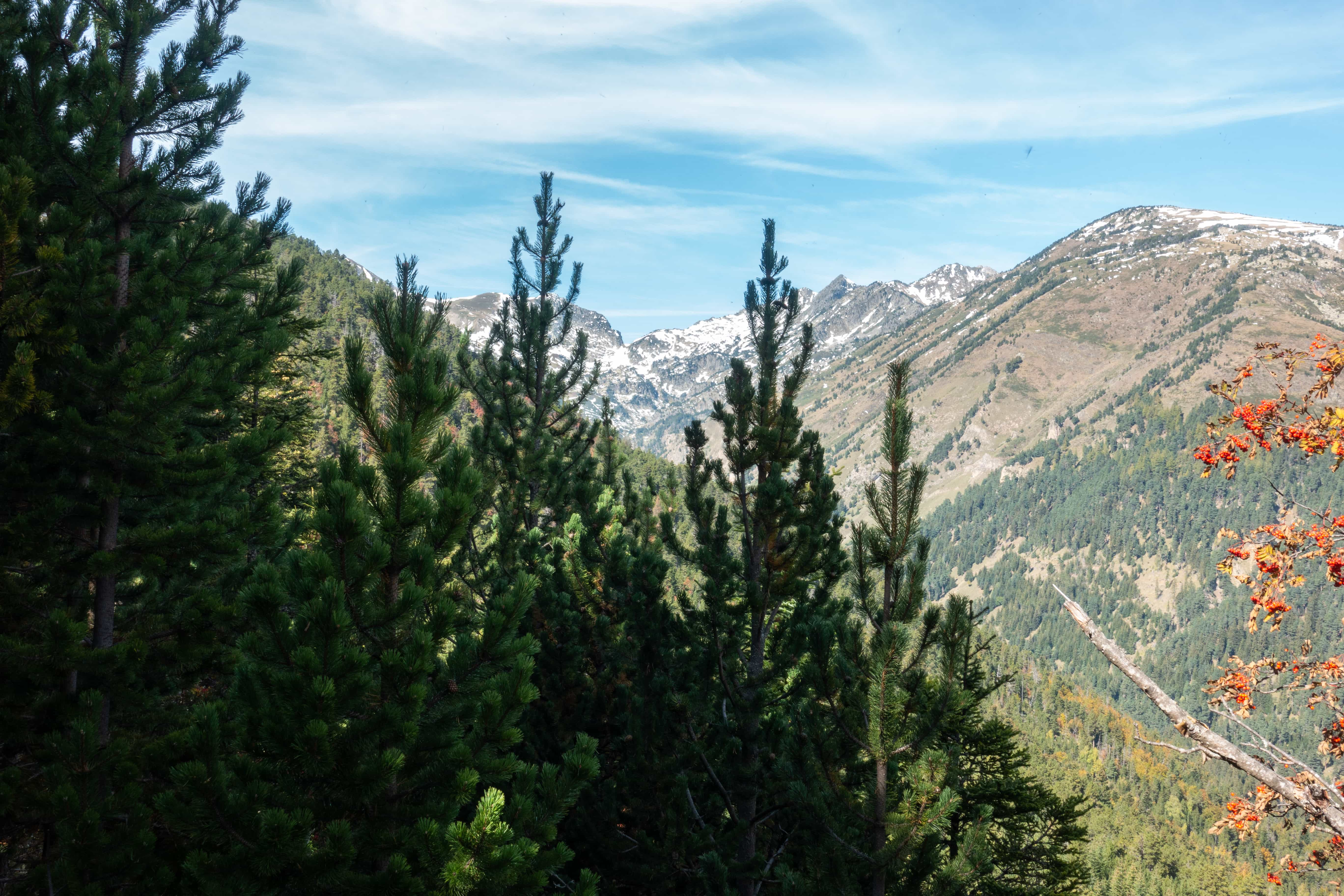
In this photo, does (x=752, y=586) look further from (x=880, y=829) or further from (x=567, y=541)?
(x=567, y=541)

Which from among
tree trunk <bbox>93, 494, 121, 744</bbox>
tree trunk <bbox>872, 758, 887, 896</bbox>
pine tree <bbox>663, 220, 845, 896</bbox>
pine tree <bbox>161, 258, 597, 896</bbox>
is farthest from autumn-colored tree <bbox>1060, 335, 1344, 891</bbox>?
tree trunk <bbox>93, 494, 121, 744</bbox>

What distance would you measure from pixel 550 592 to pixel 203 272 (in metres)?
7.40

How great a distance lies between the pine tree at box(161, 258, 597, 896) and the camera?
434 centimetres

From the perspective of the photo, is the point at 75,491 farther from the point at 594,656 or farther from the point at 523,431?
the point at 523,431

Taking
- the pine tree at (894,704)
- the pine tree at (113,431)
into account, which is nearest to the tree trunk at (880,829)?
the pine tree at (894,704)

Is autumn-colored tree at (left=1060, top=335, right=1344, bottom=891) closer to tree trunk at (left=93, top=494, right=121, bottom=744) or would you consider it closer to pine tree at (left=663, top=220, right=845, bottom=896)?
pine tree at (left=663, top=220, right=845, bottom=896)

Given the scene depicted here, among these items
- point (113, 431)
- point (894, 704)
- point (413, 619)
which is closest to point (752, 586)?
point (894, 704)

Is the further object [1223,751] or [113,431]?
[113,431]

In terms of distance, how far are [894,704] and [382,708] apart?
4166 millimetres

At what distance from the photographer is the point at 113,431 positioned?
22.8 ft

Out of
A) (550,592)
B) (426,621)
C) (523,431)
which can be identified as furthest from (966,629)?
(523,431)

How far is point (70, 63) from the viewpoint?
8164mm

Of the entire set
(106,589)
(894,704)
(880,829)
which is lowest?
(880,829)

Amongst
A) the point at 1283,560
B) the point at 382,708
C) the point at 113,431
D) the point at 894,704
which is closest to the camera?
the point at 382,708
